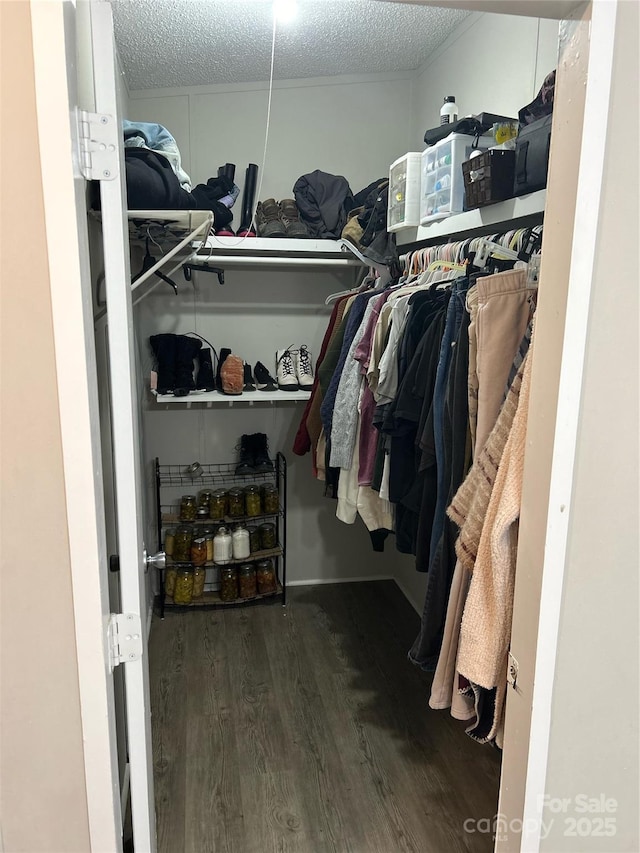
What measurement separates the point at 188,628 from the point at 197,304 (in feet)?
5.28

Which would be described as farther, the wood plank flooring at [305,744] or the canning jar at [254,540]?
the canning jar at [254,540]

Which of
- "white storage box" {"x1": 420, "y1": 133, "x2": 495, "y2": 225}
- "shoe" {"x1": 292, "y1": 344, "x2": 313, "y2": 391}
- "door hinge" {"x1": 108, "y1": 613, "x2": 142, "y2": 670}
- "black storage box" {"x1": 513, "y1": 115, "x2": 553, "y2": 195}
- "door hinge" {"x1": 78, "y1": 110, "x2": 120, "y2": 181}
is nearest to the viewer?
"door hinge" {"x1": 78, "y1": 110, "x2": 120, "y2": 181}

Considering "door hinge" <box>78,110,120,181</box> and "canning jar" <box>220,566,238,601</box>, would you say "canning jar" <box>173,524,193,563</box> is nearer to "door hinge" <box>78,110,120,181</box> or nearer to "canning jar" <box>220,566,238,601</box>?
"canning jar" <box>220,566,238,601</box>

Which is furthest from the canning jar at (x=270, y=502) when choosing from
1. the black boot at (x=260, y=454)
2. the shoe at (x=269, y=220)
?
the shoe at (x=269, y=220)

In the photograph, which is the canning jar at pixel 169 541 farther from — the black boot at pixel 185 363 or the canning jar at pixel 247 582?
the black boot at pixel 185 363

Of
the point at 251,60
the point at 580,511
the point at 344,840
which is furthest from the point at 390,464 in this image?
the point at 251,60

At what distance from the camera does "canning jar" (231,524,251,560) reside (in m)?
3.16

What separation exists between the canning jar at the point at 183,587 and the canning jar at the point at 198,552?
0.07 meters

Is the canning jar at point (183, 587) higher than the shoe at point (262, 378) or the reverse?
the reverse

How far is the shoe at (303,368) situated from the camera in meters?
3.03

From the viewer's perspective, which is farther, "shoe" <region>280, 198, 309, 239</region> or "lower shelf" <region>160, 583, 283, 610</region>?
"lower shelf" <region>160, 583, 283, 610</region>

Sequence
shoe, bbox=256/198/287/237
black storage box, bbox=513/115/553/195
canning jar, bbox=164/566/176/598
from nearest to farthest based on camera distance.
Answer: black storage box, bbox=513/115/553/195 < shoe, bbox=256/198/287/237 < canning jar, bbox=164/566/176/598

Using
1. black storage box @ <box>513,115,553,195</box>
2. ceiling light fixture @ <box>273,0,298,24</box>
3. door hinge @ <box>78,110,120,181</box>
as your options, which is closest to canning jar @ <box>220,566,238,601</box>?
black storage box @ <box>513,115,553,195</box>

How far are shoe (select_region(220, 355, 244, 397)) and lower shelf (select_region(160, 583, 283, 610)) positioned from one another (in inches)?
43.3
